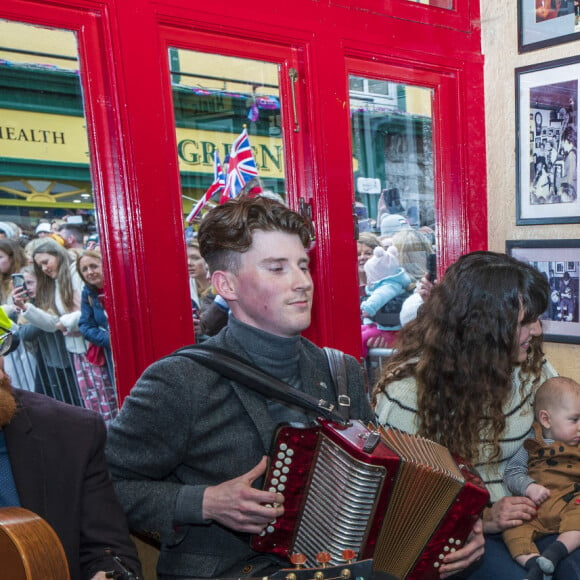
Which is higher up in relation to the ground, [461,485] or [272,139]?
[272,139]

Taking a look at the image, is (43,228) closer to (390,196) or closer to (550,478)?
(390,196)

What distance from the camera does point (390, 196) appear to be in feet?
→ 11.2

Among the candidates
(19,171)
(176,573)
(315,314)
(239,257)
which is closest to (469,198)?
(315,314)

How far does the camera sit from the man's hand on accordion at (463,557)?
1806 mm

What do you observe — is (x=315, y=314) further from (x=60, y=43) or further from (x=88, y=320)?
(x=60, y=43)

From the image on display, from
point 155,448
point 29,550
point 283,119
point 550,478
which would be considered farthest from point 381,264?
point 29,550

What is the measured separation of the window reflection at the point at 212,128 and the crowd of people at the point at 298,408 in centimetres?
20

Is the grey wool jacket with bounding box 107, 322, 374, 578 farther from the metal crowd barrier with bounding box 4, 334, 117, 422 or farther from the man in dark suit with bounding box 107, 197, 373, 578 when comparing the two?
the metal crowd barrier with bounding box 4, 334, 117, 422

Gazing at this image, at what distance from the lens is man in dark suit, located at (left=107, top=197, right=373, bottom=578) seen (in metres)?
1.74

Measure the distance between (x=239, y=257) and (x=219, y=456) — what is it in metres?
0.56

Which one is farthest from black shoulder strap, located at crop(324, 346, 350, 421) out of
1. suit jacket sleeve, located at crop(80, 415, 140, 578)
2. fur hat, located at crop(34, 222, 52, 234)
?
fur hat, located at crop(34, 222, 52, 234)

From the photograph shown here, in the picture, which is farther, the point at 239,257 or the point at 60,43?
the point at 60,43

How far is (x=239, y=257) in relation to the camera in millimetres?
1923

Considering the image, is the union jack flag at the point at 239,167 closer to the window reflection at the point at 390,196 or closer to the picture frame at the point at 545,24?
the window reflection at the point at 390,196
